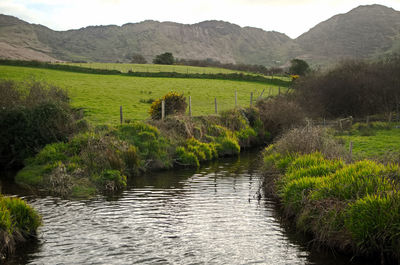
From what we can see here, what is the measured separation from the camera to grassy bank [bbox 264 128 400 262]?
9938 millimetres

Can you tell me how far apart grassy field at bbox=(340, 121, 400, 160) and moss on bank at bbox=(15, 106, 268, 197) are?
27.1ft

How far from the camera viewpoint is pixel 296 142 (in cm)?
1775

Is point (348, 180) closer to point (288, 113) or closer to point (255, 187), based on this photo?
point (255, 187)

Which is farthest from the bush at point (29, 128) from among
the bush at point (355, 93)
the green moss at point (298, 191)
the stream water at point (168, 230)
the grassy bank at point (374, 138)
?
the bush at point (355, 93)

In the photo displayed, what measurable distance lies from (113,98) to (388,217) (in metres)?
35.0

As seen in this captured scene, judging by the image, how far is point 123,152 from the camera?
21.5m

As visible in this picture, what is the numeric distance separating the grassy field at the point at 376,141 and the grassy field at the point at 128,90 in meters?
12.2

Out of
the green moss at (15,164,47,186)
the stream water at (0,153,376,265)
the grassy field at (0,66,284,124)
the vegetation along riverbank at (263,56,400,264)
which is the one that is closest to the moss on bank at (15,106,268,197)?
the green moss at (15,164,47,186)

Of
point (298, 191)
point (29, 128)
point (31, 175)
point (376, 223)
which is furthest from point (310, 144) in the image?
point (29, 128)

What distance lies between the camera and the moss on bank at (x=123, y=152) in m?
18.3

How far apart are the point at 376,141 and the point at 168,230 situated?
1921cm

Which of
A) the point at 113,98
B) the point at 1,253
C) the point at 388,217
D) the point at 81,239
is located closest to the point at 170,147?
the point at 81,239

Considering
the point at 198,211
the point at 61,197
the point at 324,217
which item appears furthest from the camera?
the point at 61,197

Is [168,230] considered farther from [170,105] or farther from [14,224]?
[170,105]
